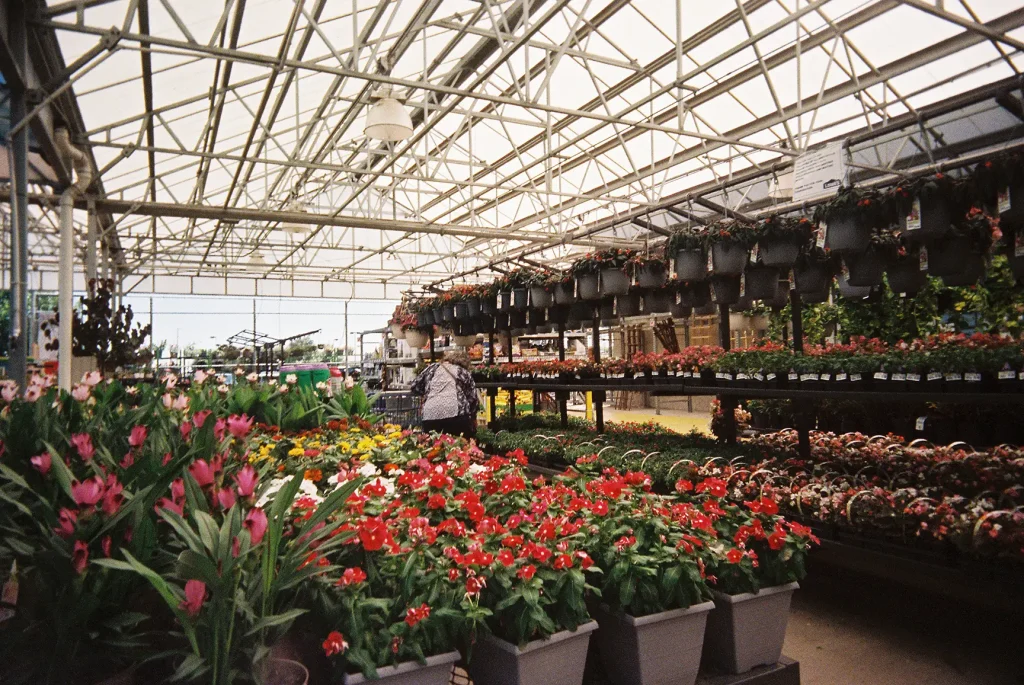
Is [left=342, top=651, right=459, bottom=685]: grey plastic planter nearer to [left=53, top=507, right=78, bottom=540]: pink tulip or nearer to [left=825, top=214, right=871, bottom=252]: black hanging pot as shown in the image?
[left=53, top=507, right=78, bottom=540]: pink tulip

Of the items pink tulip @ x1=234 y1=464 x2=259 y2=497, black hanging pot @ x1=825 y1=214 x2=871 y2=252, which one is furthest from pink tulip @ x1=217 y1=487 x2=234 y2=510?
black hanging pot @ x1=825 y1=214 x2=871 y2=252

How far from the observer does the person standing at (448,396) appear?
529 centimetres

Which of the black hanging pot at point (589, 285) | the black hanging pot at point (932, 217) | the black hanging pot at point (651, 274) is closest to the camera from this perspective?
the black hanging pot at point (932, 217)

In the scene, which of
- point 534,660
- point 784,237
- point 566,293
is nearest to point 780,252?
point 784,237

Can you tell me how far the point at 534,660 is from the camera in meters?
1.46

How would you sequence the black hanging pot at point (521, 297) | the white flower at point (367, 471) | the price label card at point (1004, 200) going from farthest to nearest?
1. the black hanging pot at point (521, 297)
2. the price label card at point (1004, 200)
3. the white flower at point (367, 471)

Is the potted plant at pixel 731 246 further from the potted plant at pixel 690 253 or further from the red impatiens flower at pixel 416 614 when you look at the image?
the red impatiens flower at pixel 416 614

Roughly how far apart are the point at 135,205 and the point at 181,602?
9.39 meters

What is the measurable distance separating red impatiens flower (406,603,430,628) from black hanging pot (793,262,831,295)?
3.40 metres

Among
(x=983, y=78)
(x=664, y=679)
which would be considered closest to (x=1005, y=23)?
(x=983, y=78)

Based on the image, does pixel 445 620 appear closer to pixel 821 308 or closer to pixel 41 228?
pixel 821 308

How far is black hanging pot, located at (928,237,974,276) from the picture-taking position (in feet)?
10.6

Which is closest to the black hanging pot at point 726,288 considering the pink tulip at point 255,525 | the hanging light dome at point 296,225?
the pink tulip at point 255,525

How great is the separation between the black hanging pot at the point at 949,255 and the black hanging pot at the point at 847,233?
346mm
